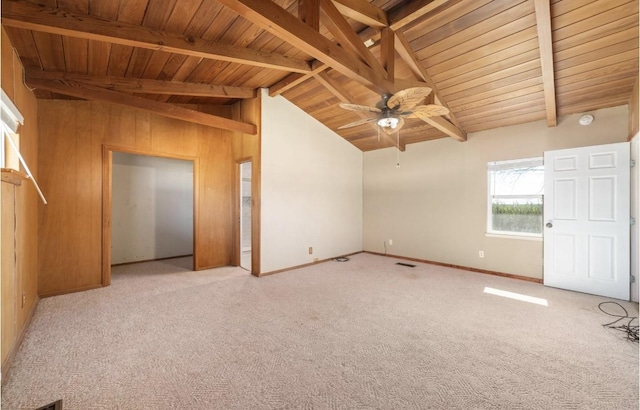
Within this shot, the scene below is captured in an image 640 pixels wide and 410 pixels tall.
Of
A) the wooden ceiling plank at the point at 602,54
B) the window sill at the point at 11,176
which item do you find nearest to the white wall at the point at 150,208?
the window sill at the point at 11,176

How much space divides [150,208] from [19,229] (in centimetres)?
336

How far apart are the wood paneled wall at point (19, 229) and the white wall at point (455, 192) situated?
5.66 metres

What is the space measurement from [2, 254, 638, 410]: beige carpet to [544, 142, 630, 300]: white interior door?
35 cm

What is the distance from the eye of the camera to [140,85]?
3.38m

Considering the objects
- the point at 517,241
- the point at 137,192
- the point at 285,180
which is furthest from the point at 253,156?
the point at 517,241

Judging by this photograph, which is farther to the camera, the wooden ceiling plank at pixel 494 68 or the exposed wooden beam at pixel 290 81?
the exposed wooden beam at pixel 290 81

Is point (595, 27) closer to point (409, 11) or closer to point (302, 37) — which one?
point (409, 11)

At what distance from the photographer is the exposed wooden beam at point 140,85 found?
2895 millimetres

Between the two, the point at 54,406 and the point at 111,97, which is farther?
the point at 111,97

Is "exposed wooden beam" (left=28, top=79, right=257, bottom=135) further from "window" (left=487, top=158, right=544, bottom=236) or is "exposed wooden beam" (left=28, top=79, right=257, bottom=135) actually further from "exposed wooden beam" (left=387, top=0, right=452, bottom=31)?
"window" (left=487, top=158, right=544, bottom=236)

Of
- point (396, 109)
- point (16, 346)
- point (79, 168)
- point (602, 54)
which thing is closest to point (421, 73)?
point (396, 109)

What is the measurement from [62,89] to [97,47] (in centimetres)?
70

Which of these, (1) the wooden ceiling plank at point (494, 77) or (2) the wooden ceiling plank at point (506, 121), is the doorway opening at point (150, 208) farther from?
(2) the wooden ceiling plank at point (506, 121)

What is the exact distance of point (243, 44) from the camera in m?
2.90
